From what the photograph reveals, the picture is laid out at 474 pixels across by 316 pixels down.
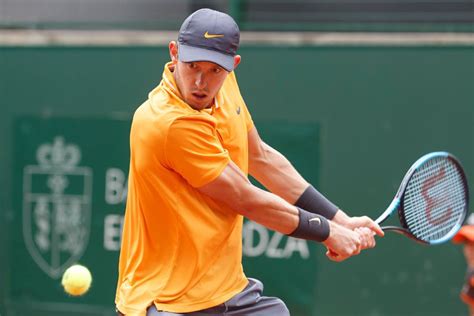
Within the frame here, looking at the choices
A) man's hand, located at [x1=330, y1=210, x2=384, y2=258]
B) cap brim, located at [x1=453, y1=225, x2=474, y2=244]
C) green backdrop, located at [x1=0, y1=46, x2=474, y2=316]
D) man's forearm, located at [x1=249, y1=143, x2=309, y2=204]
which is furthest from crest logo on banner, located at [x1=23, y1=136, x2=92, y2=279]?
man's hand, located at [x1=330, y1=210, x2=384, y2=258]

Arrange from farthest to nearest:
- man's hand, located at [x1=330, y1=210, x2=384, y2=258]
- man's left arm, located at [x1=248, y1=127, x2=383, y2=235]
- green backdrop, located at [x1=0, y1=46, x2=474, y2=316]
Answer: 1. green backdrop, located at [x1=0, y1=46, x2=474, y2=316]
2. man's left arm, located at [x1=248, y1=127, x2=383, y2=235]
3. man's hand, located at [x1=330, y1=210, x2=384, y2=258]

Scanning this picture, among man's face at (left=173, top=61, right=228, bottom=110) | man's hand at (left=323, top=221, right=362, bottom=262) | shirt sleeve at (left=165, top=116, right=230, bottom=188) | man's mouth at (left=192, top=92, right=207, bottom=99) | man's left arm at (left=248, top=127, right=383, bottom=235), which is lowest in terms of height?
man's hand at (left=323, top=221, right=362, bottom=262)

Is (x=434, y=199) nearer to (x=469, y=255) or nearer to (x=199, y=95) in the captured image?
(x=469, y=255)

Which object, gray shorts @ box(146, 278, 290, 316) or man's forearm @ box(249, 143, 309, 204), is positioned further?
man's forearm @ box(249, 143, 309, 204)

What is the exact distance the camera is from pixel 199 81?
12.1 feet

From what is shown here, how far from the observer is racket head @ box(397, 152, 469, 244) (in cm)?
→ 448

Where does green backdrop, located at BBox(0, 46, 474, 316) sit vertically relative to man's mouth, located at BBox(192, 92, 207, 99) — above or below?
below

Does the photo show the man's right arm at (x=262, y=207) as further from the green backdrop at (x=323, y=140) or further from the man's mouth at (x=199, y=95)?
the green backdrop at (x=323, y=140)

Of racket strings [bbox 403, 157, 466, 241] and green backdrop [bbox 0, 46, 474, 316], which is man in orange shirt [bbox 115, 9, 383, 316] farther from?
green backdrop [bbox 0, 46, 474, 316]

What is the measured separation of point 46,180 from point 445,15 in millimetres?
3043

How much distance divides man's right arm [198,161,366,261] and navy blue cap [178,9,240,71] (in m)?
0.38

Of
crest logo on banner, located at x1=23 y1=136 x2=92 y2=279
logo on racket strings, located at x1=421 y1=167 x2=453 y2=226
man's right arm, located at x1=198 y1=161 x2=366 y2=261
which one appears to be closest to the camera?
man's right arm, located at x1=198 y1=161 x2=366 y2=261

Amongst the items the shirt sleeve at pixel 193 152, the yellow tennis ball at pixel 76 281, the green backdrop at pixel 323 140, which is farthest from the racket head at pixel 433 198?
the green backdrop at pixel 323 140

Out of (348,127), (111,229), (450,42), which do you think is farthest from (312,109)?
(111,229)
